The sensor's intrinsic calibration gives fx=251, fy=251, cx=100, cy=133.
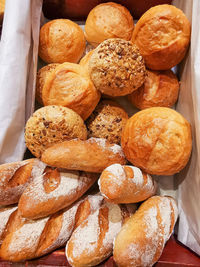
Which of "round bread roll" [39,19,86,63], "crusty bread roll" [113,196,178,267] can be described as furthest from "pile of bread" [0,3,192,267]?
"round bread roll" [39,19,86,63]

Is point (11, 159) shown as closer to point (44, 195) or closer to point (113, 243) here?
point (44, 195)

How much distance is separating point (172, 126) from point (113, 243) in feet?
1.75

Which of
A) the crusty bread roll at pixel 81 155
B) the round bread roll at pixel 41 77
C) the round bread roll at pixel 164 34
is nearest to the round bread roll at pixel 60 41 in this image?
the round bread roll at pixel 41 77

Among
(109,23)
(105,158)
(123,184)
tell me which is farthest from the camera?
(109,23)

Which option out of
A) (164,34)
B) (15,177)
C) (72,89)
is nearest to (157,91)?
(164,34)

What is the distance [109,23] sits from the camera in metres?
1.31

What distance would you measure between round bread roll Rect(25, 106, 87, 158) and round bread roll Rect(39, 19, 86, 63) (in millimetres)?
411

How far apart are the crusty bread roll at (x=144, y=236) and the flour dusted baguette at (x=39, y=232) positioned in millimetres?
222

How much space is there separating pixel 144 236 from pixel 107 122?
21.9 inches

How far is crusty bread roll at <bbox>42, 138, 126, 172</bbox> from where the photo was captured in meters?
1.01

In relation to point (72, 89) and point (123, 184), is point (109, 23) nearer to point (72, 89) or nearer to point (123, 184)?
point (72, 89)

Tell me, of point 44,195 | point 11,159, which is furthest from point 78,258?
point 11,159

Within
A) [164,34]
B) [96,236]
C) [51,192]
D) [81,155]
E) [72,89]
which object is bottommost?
[96,236]

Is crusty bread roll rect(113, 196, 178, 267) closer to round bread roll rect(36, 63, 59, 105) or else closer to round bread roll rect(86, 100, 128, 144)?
round bread roll rect(86, 100, 128, 144)
